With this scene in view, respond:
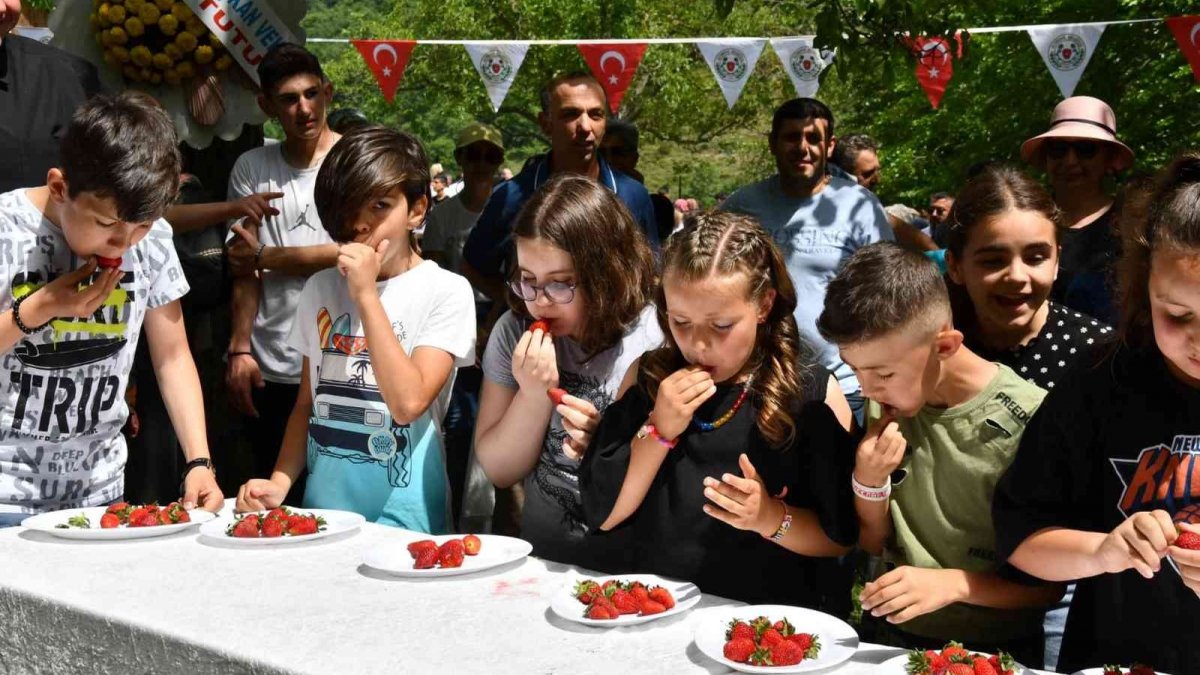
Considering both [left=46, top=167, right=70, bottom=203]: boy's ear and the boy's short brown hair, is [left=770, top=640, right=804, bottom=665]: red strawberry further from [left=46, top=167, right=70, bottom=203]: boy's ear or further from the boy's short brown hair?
[left=46, top=167, right=70, bottom=203]: boy's ear

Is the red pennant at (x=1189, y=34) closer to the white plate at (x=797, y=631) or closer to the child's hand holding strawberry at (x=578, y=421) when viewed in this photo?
the child's hand holding strawberry at (x=578, y=421)

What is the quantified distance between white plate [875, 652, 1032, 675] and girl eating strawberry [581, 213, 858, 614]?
0.49m

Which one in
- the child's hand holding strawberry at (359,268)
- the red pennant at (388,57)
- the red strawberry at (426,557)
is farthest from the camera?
the red pennant at (388,57)

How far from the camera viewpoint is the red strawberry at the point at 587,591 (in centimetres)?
227

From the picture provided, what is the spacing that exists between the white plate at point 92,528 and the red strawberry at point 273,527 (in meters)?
0.22

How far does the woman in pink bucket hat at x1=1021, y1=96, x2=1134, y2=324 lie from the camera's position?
12.9ft

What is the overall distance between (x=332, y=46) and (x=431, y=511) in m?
50.1

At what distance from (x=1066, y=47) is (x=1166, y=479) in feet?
27.7

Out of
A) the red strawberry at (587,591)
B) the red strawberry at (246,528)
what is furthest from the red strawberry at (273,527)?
the red strawberry at (587,591)

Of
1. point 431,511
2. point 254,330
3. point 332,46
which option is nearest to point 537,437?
point 431,511

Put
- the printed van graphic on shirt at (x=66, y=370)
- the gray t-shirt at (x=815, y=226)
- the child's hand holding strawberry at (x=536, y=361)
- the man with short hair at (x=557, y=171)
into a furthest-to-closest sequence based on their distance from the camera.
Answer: the gray t-shirt at (x=815, y=226), the man with short hair at (x=557, y=171), the printed van graphic on shirt at (x=66, y=370), the child's hand holding strawberry at (x=536, y=361)

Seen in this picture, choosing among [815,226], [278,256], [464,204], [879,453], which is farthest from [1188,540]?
[464,204]

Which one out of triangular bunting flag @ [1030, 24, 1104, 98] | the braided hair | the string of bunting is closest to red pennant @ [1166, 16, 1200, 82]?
the string of bunting

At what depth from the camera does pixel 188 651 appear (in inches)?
85.8
